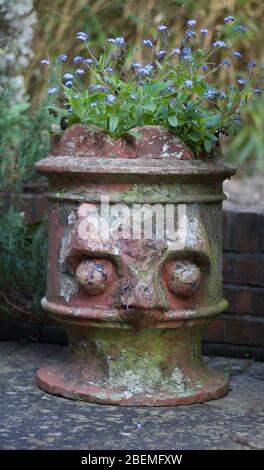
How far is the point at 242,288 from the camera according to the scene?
320 centimetres

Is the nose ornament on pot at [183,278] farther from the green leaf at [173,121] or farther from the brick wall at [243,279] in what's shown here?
the brick wall at [243,279]

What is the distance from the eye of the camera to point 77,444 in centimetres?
220

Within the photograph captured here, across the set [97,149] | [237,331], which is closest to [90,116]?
[97,149]

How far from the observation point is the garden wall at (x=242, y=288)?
3.17 m

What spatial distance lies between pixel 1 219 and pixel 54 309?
0.66 m

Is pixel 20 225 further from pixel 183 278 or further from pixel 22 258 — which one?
pixel 183 278

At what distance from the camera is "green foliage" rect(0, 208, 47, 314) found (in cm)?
Answer: 311

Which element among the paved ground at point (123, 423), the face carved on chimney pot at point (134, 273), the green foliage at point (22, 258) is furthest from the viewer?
the green foliage at point (22, 258)

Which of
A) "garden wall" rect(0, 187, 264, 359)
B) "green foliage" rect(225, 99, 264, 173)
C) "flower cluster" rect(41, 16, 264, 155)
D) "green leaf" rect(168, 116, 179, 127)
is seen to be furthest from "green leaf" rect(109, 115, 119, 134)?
"green foliage" rect(225, 99, 264, 173)

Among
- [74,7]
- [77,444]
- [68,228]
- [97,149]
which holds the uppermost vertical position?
[74,7]

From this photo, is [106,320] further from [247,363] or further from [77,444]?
[247,363]

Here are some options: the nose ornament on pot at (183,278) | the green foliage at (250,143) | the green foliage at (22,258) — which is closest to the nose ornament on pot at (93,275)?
the nose ornament on pot at (183,278)

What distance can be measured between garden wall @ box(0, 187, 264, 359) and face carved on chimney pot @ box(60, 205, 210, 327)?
2.12ft

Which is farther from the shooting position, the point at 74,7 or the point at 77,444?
the point at 74,7
